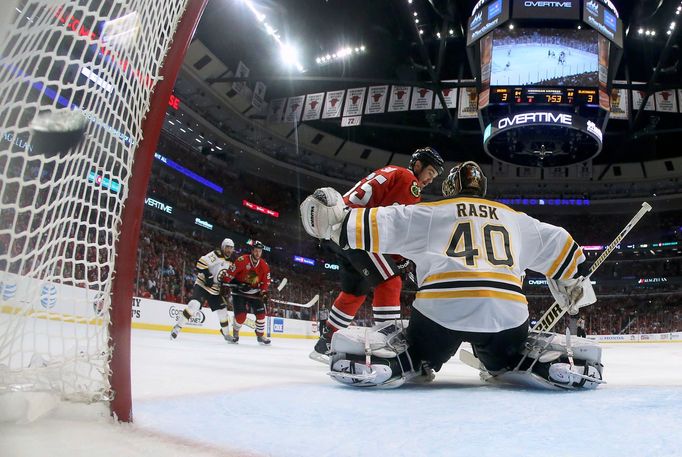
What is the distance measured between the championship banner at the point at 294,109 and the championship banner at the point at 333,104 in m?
1.17

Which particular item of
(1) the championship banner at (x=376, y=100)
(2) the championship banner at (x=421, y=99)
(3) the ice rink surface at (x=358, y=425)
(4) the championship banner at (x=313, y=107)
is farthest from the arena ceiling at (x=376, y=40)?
(3) the ice rink surface at (x=358, y=425)

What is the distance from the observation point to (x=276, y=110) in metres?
17.8

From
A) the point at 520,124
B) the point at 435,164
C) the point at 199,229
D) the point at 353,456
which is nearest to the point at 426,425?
the point at 353,456

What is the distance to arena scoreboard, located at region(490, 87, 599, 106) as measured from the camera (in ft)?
31.8

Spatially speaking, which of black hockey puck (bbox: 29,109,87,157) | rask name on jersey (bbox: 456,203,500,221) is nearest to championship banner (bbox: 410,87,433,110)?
rask name on jersey (bbox: 456,203,500,221)

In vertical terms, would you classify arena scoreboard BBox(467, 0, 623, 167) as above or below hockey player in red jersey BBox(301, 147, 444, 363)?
above

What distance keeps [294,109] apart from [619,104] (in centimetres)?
894

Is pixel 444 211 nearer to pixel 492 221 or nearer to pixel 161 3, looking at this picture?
pixel 492 221

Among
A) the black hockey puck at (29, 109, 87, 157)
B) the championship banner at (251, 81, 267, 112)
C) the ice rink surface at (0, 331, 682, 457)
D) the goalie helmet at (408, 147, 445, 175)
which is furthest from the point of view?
the championship banner at (251, 81, 267, 112)

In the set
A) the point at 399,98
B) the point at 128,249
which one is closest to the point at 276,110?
the point at 399,98

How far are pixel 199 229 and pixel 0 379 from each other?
1752 cm

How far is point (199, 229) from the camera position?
1805 cm

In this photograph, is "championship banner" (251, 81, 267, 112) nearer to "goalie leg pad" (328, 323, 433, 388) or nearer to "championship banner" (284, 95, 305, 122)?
"championship banner" (284, 95, 305, 122)

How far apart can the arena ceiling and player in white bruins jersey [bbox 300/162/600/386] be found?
11392 mm
